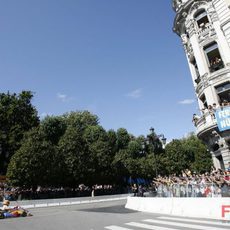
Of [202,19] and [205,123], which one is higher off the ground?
[202,19]

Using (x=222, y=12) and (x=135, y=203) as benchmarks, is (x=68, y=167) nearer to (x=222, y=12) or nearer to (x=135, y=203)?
(x=135, y=203)

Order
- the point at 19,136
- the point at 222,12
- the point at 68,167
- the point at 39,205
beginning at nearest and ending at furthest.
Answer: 1. the point at 222,12
2. the point at 39,205
3. the point at 68,167
4. the point at 19,136

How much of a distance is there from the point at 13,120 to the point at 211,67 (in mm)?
36277

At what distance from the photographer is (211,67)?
23.6 meters

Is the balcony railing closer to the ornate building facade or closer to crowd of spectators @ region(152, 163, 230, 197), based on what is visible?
the ornate building facade

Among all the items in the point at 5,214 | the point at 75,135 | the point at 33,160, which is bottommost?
the point at 5,214

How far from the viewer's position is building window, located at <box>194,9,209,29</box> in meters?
25.0

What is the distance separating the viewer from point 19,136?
4725cm

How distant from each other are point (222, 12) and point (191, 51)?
4342 millimetres

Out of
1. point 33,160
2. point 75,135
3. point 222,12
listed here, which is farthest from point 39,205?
point 222,12

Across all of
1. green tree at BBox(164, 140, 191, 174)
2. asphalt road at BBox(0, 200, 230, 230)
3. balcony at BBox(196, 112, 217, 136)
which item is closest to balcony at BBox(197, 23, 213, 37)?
balcony at BBox(196, 112, 217, 136)

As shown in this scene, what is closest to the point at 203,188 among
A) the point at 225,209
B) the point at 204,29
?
the point at 225,209

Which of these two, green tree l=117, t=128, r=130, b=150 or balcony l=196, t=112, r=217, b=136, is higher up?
green tree l=117, t=128, r=130, b=150

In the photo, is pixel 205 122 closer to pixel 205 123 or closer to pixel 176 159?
pixel 205 123
